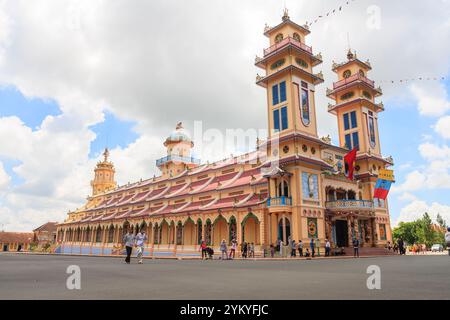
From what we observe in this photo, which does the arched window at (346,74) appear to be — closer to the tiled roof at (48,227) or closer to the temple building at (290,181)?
the temple building at (290,181)

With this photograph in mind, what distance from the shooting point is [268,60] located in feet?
120

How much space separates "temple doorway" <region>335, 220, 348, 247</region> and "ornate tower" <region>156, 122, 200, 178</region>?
2989 centimetres

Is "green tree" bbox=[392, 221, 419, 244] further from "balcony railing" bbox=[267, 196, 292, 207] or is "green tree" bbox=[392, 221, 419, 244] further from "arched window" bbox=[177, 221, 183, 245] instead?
"balcony railing" bbox=[267, 196, 292, 207]

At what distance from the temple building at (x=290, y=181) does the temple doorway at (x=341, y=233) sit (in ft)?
0.35

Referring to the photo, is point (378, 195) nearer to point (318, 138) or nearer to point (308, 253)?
point (318, 138)

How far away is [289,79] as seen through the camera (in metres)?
34.1

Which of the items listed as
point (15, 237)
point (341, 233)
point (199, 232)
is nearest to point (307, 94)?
point (341, 233)

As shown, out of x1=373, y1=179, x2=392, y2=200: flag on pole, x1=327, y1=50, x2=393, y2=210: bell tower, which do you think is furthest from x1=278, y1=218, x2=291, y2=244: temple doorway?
x1=327, y1=50, x2=393, y2=210: bell tower

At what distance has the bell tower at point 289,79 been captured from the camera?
3369cm

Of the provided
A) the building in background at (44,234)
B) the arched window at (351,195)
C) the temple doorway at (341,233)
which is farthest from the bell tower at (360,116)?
the building in background at (44,234)

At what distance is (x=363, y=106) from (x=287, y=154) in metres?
15.8

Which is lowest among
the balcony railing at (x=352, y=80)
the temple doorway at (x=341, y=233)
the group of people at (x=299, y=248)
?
the group of people at (x=299, y=248)
